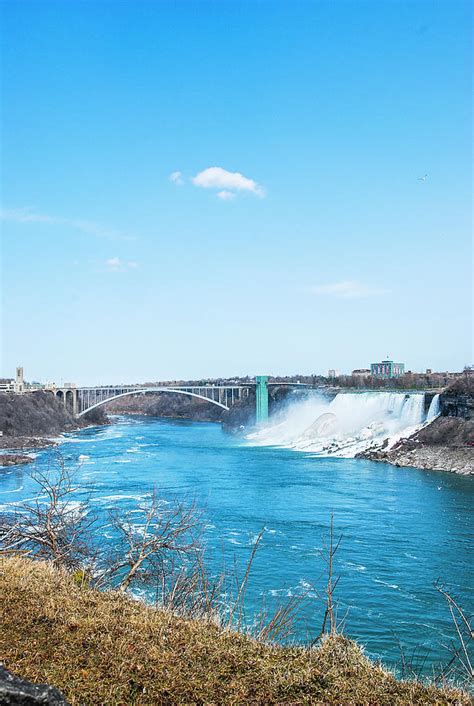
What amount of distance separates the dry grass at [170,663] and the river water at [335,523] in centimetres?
91

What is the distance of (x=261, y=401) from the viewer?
47750 mm

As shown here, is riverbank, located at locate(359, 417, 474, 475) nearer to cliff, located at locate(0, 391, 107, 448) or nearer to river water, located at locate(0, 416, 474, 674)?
river water, located at locate(0, 416, 474, 674)

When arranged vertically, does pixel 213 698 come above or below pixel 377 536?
above

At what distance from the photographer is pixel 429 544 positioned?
12.6 meters

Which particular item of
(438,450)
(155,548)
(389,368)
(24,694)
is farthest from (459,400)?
(389,368)

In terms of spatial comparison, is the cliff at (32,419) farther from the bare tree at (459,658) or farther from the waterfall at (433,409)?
the bare tree at (459,658)

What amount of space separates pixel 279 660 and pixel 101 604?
1.41 metres

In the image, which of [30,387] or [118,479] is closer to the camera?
[118,479]

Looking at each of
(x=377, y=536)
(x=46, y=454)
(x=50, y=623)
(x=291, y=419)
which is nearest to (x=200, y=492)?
(x=377, y=536)

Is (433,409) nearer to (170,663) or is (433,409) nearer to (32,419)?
(32,419)

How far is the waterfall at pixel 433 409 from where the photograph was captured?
2811cm

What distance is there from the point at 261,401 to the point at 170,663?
147ft

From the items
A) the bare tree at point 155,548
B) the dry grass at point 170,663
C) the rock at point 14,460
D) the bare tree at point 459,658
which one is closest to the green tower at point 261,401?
the rock at point 14,460

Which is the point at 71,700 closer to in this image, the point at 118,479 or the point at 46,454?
the point at 118,479
